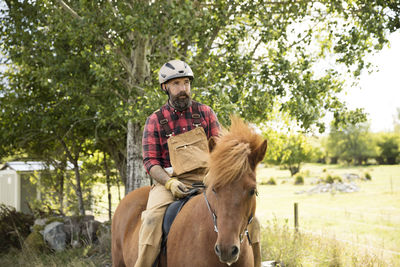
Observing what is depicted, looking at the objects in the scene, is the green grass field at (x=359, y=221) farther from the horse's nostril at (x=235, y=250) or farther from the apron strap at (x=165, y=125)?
the horse's nostril at (x=235, y=250)

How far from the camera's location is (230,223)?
6.83ft

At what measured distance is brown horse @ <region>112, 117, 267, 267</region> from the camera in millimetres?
2098

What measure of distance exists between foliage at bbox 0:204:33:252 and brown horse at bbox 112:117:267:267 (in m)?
8.39

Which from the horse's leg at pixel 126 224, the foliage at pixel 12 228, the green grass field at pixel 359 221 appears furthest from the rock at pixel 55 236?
the horse's leg at pixel 126 224

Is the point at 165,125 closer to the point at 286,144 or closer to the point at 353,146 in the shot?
the point at 286,144

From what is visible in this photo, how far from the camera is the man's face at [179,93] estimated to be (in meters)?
3.33

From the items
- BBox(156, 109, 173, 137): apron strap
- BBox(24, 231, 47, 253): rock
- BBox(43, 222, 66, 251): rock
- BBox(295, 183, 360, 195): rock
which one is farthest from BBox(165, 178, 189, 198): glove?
BBox(295, 183, 360, 195): rock

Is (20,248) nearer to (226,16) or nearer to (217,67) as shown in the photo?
(217,67)

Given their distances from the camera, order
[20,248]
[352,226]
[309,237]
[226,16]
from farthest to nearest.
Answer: [352,226] → [20,248] → [309,237] → [226,16]

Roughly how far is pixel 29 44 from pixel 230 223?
8806mm

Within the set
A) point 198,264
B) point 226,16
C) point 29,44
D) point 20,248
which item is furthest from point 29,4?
point 198,264

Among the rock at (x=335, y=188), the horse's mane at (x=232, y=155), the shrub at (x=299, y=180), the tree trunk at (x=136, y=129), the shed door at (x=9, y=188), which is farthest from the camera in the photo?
the shrub at (x=299, y=180)

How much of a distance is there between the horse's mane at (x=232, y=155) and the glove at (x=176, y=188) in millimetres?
611

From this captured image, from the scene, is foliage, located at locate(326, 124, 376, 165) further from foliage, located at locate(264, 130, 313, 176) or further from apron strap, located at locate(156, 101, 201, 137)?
apron strap, located at locate(156, 101, 201, 137)
